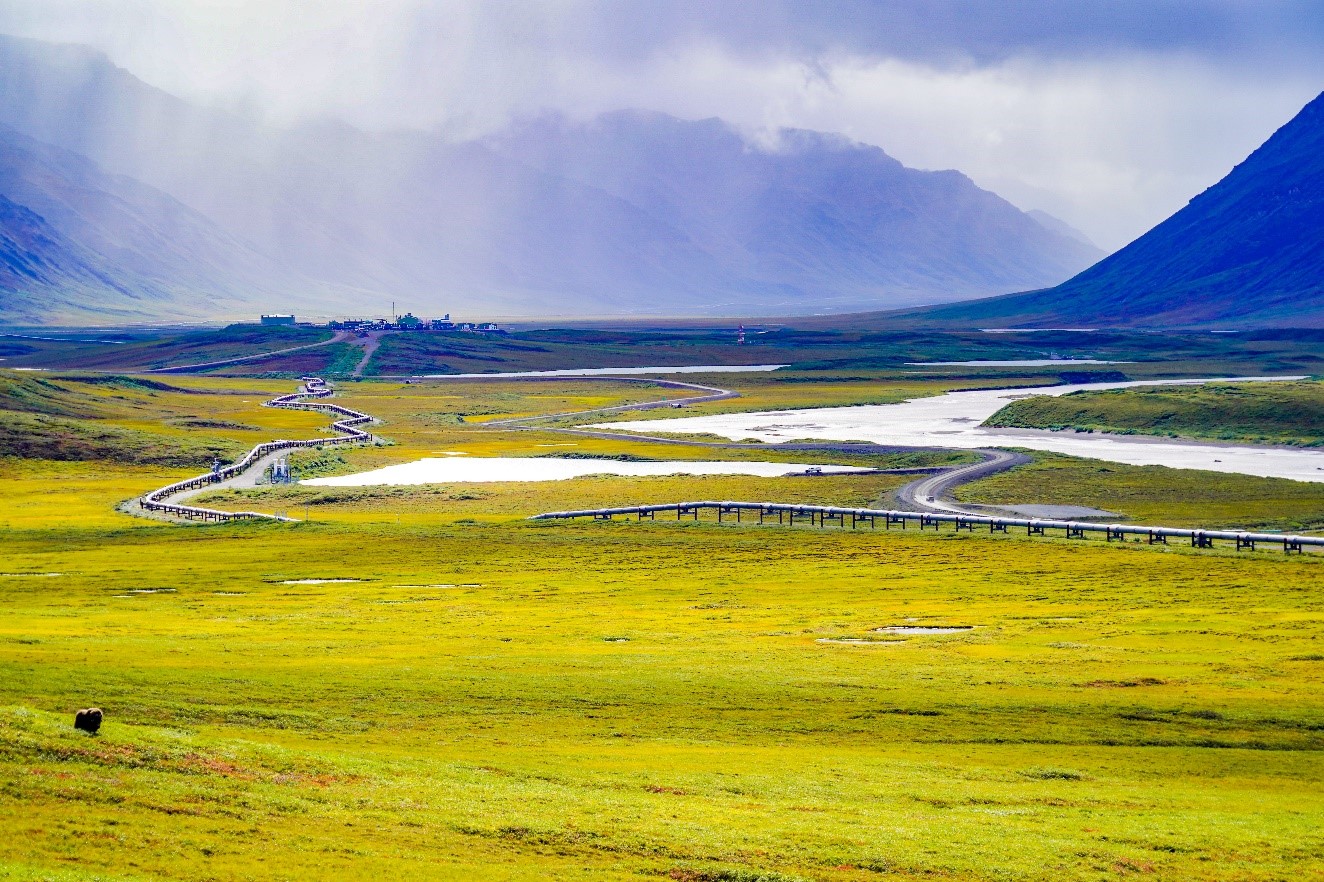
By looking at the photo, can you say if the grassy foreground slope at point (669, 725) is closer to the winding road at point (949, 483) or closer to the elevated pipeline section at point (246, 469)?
the elevated pipeline section at point (246, 469)

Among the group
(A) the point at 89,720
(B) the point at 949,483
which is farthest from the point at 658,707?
(B) the point at 949,483

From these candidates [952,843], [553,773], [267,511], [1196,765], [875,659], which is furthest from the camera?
[267,511]

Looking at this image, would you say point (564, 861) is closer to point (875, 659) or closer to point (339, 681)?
point (339, 681)

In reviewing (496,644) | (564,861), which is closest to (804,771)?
(564,861)

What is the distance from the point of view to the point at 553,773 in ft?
95.9

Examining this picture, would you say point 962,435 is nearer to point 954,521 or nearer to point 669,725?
point 954,521

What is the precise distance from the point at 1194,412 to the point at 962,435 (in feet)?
81.1

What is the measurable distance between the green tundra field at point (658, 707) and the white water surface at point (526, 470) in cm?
3556

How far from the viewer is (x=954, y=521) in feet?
269

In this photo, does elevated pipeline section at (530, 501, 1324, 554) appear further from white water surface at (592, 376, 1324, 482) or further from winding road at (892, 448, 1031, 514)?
white water surface at (592, 376, 1324, 482)

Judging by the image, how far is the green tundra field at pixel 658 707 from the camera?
23891 millimetres

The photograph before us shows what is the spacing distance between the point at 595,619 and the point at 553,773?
22924 millimetres

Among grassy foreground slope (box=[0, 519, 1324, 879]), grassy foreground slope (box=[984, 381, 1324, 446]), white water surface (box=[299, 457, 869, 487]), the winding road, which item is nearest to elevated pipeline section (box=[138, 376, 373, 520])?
white water surface (box=[299, 457, 869, 487])

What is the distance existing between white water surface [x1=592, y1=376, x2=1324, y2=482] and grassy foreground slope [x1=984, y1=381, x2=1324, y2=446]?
4.06m
